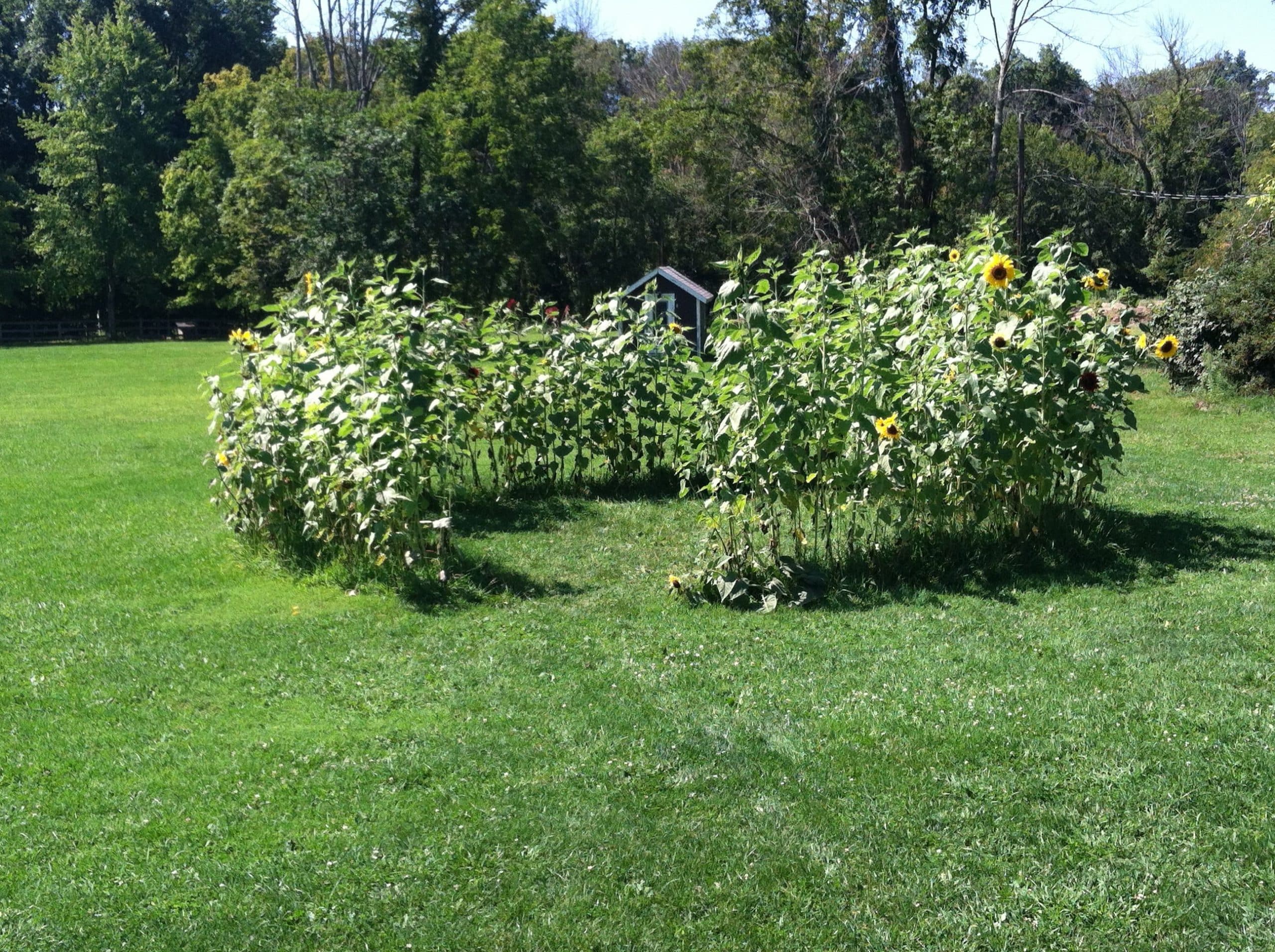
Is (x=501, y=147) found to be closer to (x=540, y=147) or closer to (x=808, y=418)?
(x=540, y=147)

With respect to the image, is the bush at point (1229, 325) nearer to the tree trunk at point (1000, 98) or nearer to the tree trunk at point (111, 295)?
the tree trunk at point (1000, 98)

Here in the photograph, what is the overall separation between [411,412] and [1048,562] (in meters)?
3.60

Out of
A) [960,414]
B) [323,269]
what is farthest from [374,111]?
[960,414]

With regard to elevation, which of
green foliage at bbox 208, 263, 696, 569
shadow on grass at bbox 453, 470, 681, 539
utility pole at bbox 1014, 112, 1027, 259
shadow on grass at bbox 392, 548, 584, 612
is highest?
utility pole at bbox 1014, 112, 1027, 259

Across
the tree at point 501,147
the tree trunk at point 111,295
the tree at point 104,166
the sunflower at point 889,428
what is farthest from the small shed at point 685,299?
the tree trunk at point 111,295

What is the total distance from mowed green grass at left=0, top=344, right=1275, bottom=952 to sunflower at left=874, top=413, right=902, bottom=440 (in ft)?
2.77

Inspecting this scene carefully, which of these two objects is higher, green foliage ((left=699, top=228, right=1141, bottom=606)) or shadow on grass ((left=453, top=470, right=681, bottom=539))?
green foliage ((left=699, top=228, right=1141, bottom=606))

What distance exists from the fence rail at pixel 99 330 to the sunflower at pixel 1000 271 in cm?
4387

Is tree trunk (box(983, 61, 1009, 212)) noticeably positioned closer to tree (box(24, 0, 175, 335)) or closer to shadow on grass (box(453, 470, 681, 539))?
shadow on grass (box(453, 470, 681, 539))

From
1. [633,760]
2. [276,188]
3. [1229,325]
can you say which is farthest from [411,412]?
[276,188]

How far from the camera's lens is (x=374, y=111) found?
112ft

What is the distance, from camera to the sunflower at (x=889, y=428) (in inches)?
230

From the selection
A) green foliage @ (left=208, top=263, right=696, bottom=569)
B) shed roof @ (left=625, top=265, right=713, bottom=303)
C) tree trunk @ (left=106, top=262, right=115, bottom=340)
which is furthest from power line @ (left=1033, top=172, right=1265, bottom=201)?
tree trunk @ (left=106, top=262, right=115, bottom=340)

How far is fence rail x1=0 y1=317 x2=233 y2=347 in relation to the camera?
45500mm
